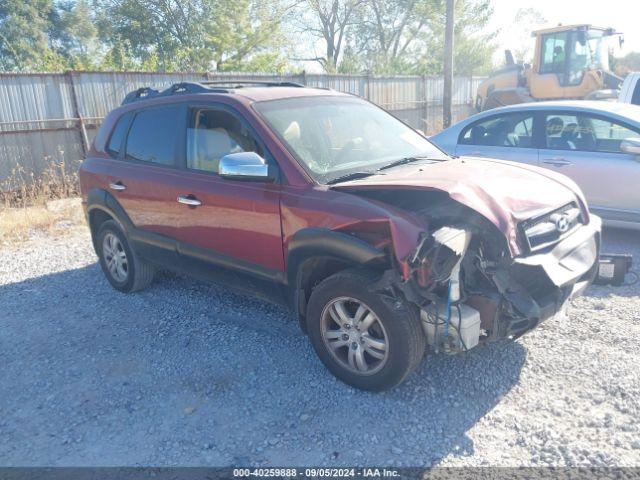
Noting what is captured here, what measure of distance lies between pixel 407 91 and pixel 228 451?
16.8 m

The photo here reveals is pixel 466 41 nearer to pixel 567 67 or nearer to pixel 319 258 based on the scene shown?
pixel 567 67

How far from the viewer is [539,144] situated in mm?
6336

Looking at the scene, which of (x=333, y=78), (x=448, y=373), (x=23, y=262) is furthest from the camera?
(x=333, y=78)

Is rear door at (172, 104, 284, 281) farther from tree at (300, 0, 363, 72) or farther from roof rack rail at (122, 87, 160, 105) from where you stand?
tree at (300, 0, 363, 72)

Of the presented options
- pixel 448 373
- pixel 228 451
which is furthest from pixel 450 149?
pixel 228 451

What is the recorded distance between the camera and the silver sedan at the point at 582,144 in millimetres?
5742

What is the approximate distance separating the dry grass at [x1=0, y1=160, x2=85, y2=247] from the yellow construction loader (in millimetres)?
10076

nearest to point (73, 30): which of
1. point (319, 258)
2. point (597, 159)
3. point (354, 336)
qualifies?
point (597, 159)

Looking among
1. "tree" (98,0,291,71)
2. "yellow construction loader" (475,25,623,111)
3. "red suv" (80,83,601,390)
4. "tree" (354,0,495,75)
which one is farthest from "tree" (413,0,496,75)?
"red suv" (80,83,601,390)

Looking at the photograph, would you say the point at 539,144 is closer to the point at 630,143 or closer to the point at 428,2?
the point at 630,143

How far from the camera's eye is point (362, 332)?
3369 mm

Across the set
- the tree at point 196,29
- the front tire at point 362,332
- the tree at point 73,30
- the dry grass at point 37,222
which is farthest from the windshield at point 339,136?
the tree at point 73,30

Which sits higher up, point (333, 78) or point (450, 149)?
point (333, 78)

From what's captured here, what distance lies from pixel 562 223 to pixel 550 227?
0.52ft
